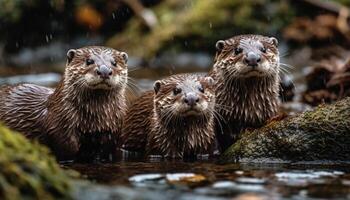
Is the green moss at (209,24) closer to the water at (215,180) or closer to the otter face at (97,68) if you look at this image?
the otter face at (97,68)

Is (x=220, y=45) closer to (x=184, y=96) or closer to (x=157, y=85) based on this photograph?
(x=157, y=85)

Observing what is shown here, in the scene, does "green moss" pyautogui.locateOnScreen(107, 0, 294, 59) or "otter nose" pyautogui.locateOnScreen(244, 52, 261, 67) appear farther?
"green moss" pyautogui.locateOnScreen(107, 0, 294, 59)

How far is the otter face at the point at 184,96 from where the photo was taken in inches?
266

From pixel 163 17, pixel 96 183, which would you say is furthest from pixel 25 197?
pixel 163 17

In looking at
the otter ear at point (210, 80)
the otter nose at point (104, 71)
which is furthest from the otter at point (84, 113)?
the otter ear at point (210, 80)

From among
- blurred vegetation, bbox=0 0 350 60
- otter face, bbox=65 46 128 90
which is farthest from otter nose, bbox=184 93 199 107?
blurred vegetation, bbox=0 0 350 60

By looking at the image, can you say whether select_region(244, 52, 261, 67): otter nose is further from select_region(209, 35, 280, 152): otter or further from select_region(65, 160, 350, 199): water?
select_region(65, 160, 350, 199): water

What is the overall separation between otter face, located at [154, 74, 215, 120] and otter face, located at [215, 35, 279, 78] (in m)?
0.29

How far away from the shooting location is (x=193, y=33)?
13.8m

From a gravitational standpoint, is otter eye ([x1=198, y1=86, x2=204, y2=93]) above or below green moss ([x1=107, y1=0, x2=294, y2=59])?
below

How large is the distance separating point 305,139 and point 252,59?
3.04 ft

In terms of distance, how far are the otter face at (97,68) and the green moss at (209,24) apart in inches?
261

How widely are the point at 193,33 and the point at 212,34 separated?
362 mm

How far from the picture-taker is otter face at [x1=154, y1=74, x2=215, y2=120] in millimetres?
6766
